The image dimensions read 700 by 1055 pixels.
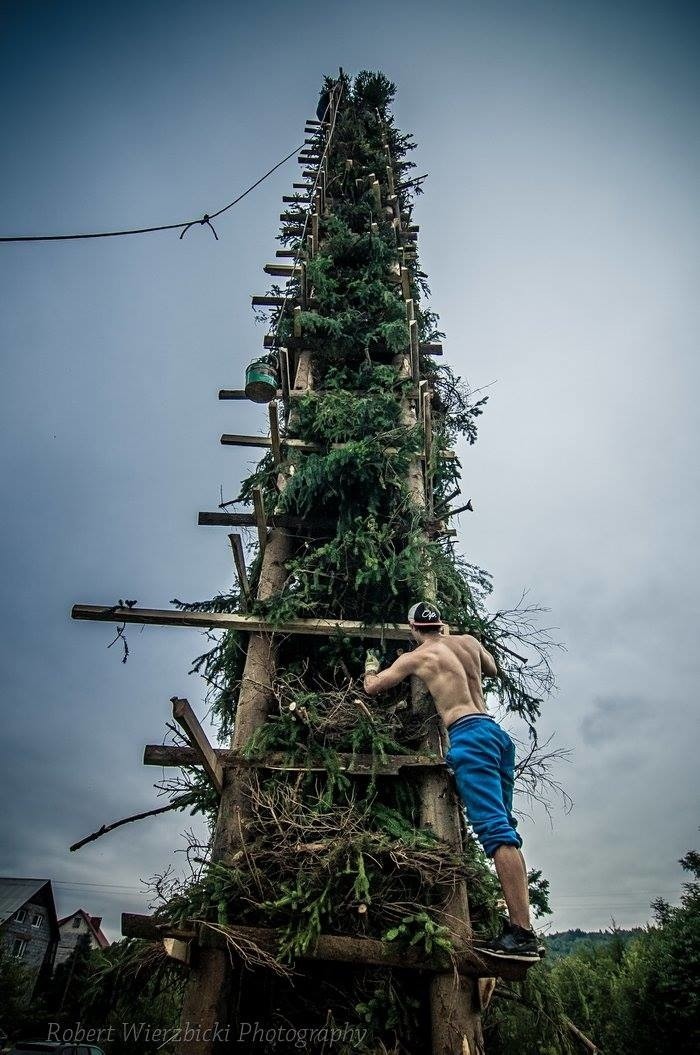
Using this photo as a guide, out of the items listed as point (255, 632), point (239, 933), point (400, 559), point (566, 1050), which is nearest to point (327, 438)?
point (400, 559)

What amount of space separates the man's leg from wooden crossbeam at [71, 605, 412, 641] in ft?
7.40

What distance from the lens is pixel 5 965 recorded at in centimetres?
1731

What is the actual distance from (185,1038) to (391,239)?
10362 millimetres

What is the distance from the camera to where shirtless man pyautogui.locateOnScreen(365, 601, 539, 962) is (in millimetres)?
3258

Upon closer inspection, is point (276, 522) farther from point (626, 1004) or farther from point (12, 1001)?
point (12, 1001)

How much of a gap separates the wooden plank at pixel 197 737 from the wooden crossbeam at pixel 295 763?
0.43ft

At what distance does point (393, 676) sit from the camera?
13.9ft

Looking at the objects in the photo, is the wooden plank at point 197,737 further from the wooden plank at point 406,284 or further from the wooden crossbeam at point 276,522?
the wooden plank at point 406,284

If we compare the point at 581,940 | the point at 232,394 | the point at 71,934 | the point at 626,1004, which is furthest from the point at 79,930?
the point at 232,394

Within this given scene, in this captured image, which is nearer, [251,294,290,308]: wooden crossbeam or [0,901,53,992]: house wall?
[251,294,290,308]: wooden crossbeam

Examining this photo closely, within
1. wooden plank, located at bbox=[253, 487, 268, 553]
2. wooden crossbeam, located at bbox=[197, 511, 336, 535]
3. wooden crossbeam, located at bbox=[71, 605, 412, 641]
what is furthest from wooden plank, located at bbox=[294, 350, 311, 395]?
wooden crossbeam, located at bbox=[71, 605, 412, 641]

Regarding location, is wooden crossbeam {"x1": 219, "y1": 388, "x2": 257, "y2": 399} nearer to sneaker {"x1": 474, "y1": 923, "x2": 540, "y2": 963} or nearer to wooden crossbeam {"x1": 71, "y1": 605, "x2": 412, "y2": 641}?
wooden crossbeam {"x1": 71, "y1": 605, "x2": 412, "y2": 641}

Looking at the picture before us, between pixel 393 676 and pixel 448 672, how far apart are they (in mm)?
477

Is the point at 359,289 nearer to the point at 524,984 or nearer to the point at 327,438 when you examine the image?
the point at 327,438
